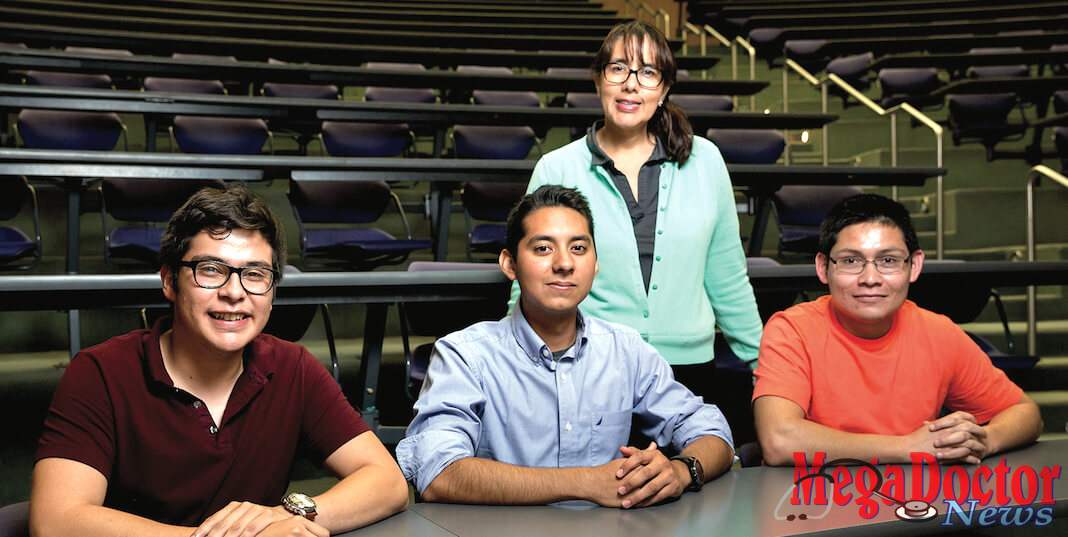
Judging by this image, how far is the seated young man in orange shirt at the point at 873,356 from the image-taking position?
4.73 feet

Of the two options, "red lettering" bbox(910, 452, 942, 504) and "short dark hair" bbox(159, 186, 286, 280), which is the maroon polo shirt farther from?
"red lettering" bbox(910, 452, 942, 504)

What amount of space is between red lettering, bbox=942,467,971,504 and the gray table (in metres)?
0.02

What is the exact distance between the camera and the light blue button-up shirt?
132cm

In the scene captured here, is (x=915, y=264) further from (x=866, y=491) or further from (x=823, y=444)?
(x=866, y=491)

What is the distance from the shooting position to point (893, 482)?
1.21 meters

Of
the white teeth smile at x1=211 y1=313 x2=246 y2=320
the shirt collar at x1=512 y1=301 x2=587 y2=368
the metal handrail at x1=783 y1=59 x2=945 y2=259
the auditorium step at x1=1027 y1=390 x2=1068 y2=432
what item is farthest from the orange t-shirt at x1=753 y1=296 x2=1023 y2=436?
the metal handrail at x1=783 y1=59 x2=945 y2=259

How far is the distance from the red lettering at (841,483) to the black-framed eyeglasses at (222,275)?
2.91ft

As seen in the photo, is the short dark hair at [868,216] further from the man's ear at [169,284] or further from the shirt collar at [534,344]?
the man's ear at [169,284]

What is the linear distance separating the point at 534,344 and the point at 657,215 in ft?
1.53

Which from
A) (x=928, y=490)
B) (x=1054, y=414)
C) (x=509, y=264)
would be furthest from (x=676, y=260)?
(x=1054, y=414)

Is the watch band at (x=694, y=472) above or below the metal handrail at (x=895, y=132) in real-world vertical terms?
below

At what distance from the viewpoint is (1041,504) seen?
113 centimetres

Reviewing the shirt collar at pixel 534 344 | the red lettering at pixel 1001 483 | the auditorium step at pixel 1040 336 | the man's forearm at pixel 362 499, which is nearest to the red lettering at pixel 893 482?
the red lettering at pixel 1001 483

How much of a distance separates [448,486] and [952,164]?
4539mm
